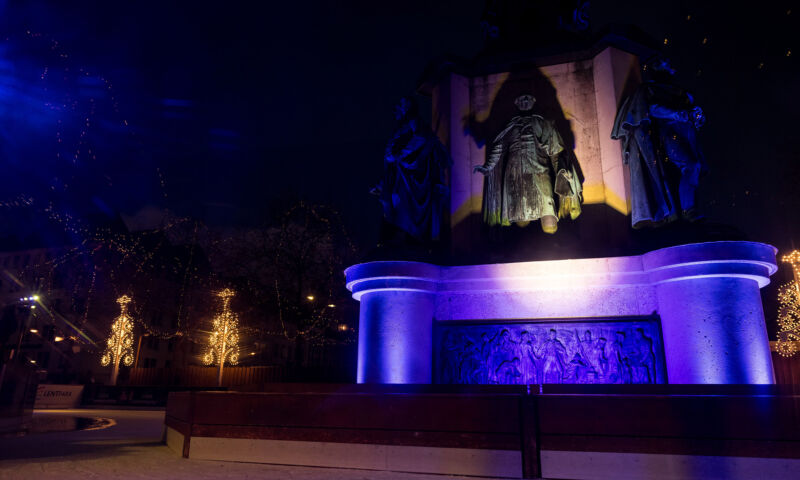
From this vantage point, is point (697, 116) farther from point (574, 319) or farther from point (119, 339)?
point (119, 339)

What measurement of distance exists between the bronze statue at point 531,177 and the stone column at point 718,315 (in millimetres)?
2009

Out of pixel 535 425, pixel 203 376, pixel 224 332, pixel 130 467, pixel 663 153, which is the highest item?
pixel 663 153

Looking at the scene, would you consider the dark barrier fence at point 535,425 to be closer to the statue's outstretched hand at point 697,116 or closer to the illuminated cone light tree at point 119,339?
the statue's outstretched hand at point 697,116

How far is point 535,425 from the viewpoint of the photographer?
499 cm

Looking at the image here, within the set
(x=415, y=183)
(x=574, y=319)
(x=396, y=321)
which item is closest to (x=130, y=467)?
(x=396, y=321)

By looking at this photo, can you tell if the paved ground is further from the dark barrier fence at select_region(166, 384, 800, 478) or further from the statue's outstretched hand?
the statue's outstretched hand

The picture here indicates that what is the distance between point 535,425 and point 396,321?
116 inches

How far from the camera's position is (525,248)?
816 cm

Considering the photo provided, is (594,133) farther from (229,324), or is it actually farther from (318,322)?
(229,324)

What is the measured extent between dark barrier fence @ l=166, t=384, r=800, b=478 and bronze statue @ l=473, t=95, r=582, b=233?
349 centimetres

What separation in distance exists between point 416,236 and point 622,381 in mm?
3709

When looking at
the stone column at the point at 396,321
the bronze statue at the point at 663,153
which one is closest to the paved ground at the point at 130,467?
the stone column at the point at 396,321

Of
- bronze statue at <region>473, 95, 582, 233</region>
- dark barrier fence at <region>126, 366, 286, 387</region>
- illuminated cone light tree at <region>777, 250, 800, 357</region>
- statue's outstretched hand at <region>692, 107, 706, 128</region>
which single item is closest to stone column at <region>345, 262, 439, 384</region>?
bronze statue at <region>473, 95, 582, 233</region>

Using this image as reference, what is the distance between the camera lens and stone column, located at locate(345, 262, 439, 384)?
735 cm
